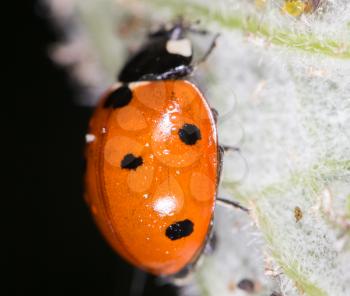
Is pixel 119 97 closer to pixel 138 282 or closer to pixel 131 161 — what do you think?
pixel 131 161

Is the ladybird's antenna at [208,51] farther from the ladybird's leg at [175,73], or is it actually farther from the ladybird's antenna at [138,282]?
A: the ladybird's antenna at [138,282]

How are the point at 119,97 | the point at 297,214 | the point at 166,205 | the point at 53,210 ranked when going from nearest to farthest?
1. the point at 297,214
2. the point at 166,205
3. the point at 119,97
4. the point at 53,210

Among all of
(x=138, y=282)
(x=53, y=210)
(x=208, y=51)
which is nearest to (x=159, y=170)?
(x=208, y=51)

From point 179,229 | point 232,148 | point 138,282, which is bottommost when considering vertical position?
A: point 138,282

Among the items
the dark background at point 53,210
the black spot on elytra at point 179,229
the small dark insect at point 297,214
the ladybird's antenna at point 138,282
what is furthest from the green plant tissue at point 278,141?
the dark background at point 53,210

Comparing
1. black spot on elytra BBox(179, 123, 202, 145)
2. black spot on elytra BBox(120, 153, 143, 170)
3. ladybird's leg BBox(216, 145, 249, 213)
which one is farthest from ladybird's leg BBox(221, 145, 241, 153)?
black spot on elytra BBox(120, 153, 143, 170)

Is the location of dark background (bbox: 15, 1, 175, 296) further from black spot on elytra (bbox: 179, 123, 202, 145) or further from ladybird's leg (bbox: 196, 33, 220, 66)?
black spot on elytra (bbox: 179, 123, 202, 145)

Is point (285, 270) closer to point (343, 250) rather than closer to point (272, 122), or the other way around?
point (343, 250)
